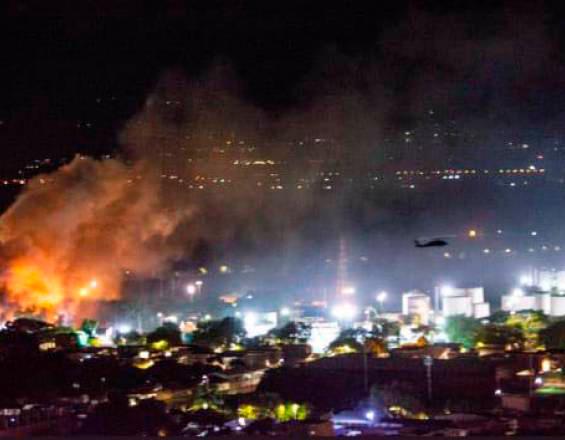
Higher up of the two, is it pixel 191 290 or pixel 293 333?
pixel 191 290

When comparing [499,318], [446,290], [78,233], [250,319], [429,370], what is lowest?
[429,370]

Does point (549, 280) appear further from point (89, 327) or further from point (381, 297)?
point (89, 327)

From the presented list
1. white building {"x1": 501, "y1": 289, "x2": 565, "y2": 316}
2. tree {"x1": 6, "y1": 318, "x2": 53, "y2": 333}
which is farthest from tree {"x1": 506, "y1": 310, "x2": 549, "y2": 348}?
tree {"x1": 6, "y1": 318, "x2": 53, "y2": 333}

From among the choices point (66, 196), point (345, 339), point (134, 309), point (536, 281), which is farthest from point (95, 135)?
point (536, 281)

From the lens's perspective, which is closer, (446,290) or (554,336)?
(554,336)

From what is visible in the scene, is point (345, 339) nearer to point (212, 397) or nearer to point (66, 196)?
point (212, 397)

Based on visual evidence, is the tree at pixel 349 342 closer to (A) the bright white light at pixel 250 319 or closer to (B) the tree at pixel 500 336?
(B) the tree at pixel 500 336

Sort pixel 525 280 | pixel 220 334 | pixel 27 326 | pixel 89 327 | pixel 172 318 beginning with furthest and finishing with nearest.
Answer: pixel 525 280
pixel 172 318
pixel 89 327
pixel 220 334
pixel 27 326

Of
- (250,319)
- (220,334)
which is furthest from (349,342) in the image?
(250,319)
